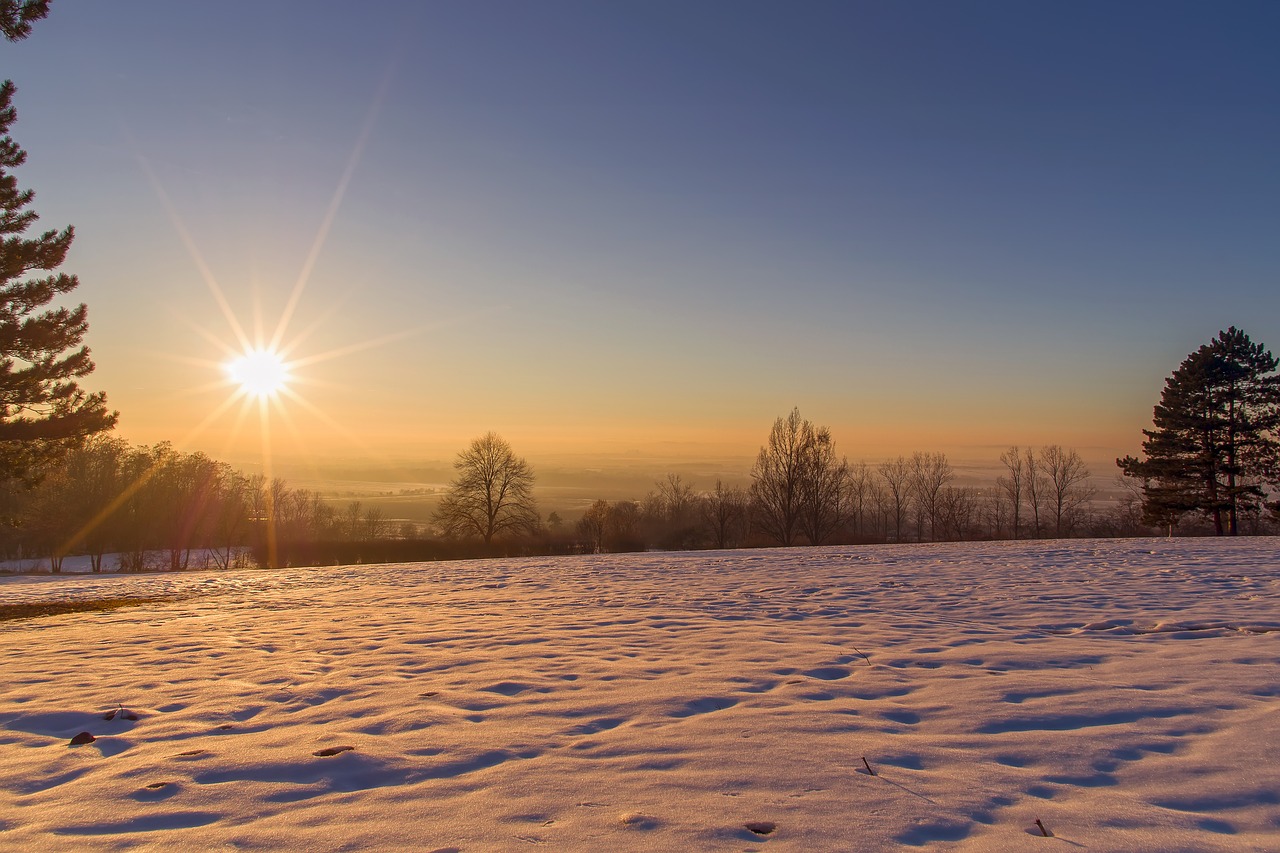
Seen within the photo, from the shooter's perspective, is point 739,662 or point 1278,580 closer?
point 739,662

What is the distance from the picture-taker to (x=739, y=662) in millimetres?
5637

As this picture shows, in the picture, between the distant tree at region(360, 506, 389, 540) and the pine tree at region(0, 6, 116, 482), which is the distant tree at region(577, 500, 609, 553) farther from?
the pine tree at region(0, 6, 116, 482)

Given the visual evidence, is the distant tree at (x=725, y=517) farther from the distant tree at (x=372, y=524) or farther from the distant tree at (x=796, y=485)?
the distant tree at (x=372, y=524)

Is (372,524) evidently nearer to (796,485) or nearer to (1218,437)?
(796,485)

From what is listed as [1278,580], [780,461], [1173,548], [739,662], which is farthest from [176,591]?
[780,461]

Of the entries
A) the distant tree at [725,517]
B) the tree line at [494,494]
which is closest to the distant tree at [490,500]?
the tree line at [494,494]

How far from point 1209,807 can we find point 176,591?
727 inches

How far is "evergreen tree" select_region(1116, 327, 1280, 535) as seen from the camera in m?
35.2

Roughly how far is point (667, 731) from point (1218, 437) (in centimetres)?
4491

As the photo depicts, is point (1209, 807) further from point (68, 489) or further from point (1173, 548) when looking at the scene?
point (68, 489)

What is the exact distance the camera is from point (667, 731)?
12.7 ft

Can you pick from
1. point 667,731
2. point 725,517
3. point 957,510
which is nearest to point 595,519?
point 725,517

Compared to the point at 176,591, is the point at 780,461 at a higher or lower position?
higher

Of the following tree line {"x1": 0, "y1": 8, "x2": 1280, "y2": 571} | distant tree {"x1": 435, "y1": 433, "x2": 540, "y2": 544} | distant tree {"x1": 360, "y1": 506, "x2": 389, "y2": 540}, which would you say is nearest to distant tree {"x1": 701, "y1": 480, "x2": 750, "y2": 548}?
tree line {"x1": 0, "y1": 8, "x2": 1280, "y2": 571}
